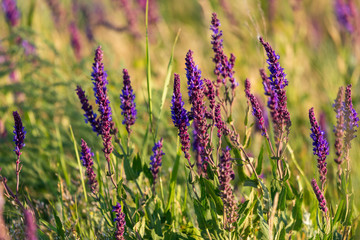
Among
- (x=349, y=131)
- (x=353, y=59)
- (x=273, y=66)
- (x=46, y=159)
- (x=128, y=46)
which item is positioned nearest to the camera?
(x=273, y=66)

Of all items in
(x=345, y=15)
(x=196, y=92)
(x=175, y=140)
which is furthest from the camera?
(x=345, y=15)

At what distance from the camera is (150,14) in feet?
12.9

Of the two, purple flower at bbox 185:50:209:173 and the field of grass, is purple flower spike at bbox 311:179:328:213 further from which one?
purple flower at bbox 185:50:209:173

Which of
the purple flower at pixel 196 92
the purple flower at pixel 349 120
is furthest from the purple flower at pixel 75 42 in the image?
the purple flower at pixel 349 120

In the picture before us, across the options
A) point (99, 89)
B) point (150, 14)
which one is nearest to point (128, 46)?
point (150, 14)

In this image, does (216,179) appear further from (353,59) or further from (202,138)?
(353,59)

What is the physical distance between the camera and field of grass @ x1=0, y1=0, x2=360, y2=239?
1.56m

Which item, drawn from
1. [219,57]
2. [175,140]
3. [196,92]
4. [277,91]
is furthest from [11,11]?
[277,91]

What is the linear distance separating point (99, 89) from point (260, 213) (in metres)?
0.74

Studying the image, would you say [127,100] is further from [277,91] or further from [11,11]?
[11,11]

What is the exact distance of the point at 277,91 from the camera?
4.75ft

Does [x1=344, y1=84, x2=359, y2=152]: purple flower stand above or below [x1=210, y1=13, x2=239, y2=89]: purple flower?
below

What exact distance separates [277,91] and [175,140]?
4.58 ft

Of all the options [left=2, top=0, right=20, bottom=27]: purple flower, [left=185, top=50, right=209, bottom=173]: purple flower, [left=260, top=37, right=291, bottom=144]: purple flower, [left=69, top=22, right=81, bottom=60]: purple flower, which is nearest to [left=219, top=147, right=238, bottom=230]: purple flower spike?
[left=185, top=50, right=209, bottom=173]: purple flower
